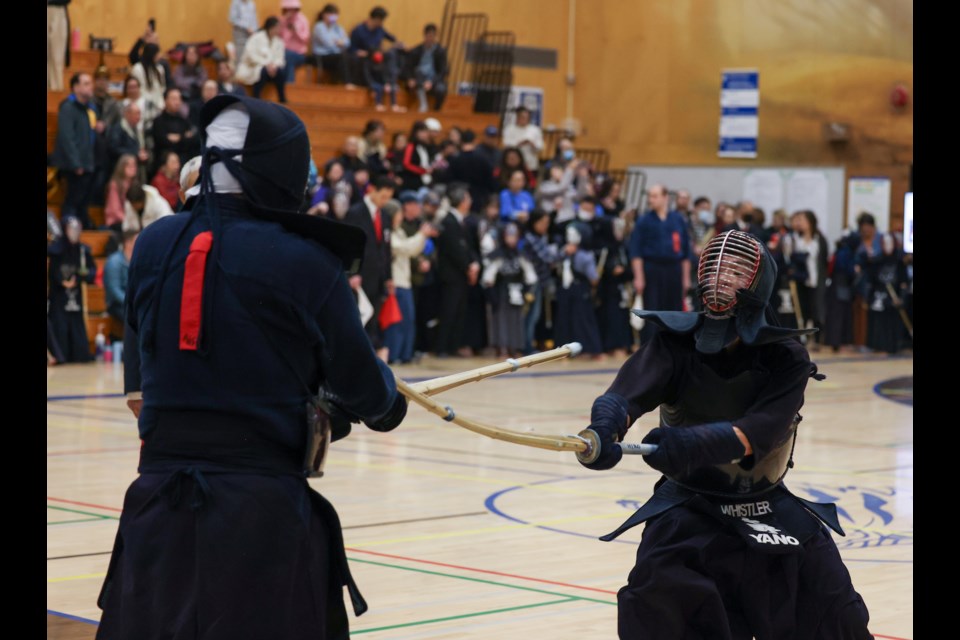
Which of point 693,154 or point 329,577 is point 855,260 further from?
point 329,577

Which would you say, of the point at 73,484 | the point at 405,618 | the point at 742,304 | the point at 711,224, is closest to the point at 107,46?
the point at 711,224

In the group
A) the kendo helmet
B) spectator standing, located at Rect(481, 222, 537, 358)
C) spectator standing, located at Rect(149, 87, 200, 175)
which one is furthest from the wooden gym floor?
spectator standing, located at Rect(149, 87, 200, 175)

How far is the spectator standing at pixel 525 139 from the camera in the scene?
86.9 ft

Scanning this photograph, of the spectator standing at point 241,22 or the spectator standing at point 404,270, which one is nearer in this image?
the spectator standing at point 404,270

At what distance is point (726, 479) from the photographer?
16.2 ft

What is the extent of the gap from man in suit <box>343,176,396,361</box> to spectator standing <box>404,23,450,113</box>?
31.0 feet

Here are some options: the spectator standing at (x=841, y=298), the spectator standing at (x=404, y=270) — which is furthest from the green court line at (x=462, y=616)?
the spectator standing at (x=841, y=298)

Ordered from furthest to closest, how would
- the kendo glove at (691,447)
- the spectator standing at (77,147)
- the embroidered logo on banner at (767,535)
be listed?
the spectator standing at (77,147)
the embroidered logo on banner at (767,535)
the kendo glove at (691,447)

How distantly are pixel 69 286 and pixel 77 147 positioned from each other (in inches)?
86.6

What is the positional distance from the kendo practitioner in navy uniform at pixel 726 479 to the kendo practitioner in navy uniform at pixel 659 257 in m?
14.9

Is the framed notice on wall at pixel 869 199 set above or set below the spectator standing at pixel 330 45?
below

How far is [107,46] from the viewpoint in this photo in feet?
81.3

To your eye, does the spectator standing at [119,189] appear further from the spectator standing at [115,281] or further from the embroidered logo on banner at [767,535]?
the embroidered logo on banner at [767,535]

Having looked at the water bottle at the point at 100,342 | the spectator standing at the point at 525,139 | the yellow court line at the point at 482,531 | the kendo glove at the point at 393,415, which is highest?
the spectator standing at the point at 525,139
